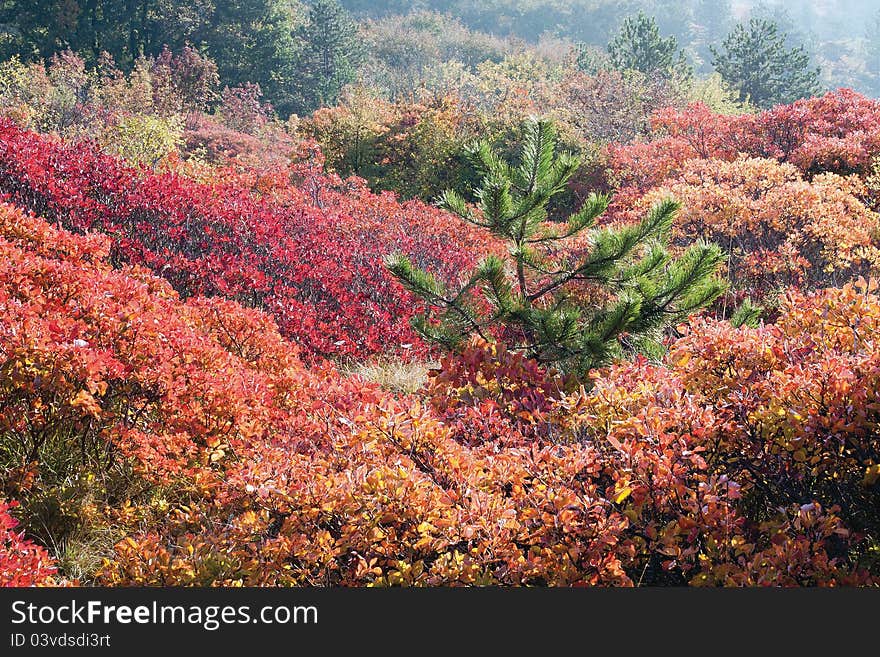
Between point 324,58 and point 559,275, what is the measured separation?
3841 centimetres

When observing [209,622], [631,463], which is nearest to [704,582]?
[631,463]

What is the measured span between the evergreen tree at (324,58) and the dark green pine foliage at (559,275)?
34.4 meters

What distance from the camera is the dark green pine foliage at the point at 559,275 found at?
5105 mm

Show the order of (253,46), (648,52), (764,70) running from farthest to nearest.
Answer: (764,70), (648,52), (253,46)

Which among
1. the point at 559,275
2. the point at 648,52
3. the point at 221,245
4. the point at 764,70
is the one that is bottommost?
the point at 221,245

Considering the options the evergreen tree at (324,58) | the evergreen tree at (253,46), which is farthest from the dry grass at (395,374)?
the evergreen tree at (324,58)

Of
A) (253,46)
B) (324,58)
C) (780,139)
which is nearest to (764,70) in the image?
(324,58)

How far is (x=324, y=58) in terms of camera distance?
133 feet

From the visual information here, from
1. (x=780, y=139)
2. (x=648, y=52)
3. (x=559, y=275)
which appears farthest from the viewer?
(x=648, y=52)

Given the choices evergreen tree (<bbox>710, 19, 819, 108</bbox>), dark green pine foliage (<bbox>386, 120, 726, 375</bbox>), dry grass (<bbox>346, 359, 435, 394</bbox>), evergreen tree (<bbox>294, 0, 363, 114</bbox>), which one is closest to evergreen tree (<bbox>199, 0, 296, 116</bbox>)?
evergreen tree (<bbox>294, 0, 363, 114</bbox>)

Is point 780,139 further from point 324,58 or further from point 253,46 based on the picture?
point 324,58

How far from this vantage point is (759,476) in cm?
314

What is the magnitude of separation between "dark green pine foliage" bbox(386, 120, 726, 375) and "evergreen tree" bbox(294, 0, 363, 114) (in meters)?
34.4

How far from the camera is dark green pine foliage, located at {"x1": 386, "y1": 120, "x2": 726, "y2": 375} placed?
16.8 feet
